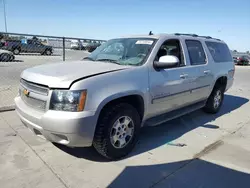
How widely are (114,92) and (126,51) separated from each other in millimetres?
1246

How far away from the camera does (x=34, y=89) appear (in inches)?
125

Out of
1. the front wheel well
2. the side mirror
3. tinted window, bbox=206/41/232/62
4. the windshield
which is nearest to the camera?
the front wheel well

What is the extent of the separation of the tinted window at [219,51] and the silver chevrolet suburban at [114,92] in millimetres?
809

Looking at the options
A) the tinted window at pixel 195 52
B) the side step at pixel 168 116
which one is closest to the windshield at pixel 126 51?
the side step at pixel 168 116

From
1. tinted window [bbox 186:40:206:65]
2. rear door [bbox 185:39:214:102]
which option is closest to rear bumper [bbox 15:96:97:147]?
rear door [bbox 185:39:214:102]

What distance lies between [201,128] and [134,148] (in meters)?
1.88

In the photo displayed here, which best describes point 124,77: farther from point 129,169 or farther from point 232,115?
point 232,115

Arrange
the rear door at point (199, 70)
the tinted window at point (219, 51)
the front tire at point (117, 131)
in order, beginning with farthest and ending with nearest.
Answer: the tinted window at point (219, 51)
the rear door at point (199, 70)
the front tire at point (117, 131)

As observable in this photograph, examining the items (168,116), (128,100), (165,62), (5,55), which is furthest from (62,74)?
(5,55)

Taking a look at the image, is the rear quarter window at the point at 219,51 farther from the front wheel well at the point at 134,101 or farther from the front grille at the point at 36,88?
the front grille at the point at 36,88

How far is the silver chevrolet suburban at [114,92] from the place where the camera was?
287 cm

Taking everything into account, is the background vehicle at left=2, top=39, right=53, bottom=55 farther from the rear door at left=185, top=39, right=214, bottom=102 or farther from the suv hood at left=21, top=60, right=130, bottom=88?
the rear door at left=185, top=39, right=214, bottom=102

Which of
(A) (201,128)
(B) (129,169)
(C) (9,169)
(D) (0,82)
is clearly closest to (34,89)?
(C) (9,169)

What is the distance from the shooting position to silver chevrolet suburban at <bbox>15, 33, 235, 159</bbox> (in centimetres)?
287
